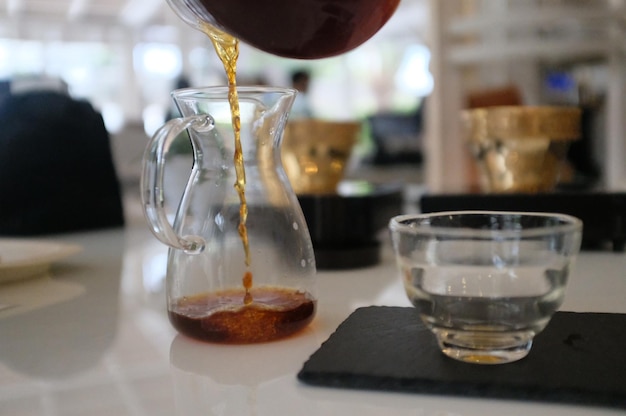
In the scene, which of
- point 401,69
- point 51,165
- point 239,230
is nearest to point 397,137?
point 401,69

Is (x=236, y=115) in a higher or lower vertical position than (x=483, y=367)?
higher

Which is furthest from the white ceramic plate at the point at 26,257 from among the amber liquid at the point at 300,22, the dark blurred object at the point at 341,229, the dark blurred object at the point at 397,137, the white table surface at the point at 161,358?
the dark blurred object at the point at 397,137

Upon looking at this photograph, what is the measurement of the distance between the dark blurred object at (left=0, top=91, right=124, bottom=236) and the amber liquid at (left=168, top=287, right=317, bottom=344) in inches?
27.3

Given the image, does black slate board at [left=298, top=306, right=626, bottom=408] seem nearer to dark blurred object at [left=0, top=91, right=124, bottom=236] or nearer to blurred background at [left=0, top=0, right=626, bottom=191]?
blurred background at [left=0, top=0, right=626, bottom=191]

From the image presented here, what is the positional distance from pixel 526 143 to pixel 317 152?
0.26 metres

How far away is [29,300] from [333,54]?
1.19 ft

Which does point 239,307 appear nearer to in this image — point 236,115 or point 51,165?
point 236,115

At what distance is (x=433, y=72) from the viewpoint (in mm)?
1224

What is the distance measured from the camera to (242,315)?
447 millimetres

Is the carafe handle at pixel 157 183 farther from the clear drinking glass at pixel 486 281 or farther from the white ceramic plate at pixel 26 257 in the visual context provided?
the white ceramic plate at pixel 26 257

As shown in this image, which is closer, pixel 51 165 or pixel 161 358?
pixel 161 358

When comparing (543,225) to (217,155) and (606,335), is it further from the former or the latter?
(217,155)

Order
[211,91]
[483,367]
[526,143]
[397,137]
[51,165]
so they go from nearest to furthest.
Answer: [483,367] → [211,91] → [526,143] → [51,165] → [397,137]

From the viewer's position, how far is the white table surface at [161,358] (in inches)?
12.9
